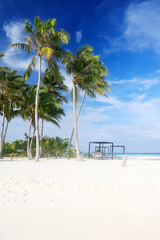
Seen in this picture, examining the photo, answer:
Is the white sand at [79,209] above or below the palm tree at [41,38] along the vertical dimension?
below

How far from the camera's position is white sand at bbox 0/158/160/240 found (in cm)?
423

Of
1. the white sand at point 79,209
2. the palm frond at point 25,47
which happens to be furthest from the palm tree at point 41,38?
the white sand at point 79,209

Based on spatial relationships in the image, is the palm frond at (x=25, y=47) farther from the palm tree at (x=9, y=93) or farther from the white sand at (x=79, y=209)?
the white sand at (x=79, y=209)

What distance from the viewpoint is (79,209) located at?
199 inches

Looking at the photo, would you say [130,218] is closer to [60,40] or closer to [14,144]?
[60,40]

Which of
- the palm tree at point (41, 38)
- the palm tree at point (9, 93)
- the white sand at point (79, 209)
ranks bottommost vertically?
the white sand at point (79, 209)

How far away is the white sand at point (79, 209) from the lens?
13.9ft

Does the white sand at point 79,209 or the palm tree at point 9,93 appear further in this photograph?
the palm tree at point 9,93

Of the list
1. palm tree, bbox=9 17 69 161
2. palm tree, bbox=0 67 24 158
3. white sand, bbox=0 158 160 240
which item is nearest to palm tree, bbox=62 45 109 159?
palm tree, bbox=9 17 69 161

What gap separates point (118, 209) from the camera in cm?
514

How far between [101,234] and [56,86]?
19587mm

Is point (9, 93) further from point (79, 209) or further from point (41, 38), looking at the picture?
point (79, 209)

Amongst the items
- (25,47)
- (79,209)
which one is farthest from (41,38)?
(79,209)

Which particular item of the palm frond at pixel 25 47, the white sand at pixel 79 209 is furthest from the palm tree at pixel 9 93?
the white sand at pixel 79 209
